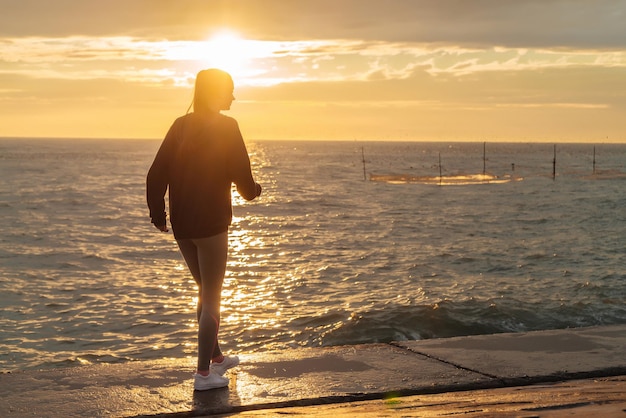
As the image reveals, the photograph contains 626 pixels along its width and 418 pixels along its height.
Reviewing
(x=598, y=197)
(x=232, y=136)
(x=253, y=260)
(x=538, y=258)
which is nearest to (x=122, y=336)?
(x=232, y=136)

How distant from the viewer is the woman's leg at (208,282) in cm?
477

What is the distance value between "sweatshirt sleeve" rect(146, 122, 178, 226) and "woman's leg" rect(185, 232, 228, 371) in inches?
10.1

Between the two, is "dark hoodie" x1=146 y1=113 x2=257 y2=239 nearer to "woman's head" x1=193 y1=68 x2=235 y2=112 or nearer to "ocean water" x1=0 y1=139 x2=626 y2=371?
"woman's head" x1=193 y1=68 x2=235 y2=112

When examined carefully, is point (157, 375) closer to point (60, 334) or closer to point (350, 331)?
point (350, 331)

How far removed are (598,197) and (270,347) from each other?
4180cm

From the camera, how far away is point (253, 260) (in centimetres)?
2075

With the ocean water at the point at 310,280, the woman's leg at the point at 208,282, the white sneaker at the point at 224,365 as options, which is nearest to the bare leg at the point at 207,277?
the woman's leg at the point at 208,282

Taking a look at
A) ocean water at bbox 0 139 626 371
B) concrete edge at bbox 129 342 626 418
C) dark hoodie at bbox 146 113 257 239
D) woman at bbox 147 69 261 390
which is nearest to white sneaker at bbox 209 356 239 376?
woman at bbox 147 69 261 390

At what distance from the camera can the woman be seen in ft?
15.5

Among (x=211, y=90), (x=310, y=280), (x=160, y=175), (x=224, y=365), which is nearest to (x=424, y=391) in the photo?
(x=224, y=365)

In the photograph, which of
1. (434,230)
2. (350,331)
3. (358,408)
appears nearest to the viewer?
(358,408)

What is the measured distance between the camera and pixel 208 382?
4.92 m

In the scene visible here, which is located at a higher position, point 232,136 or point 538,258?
point 232,136

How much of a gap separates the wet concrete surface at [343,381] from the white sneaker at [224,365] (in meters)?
0.07
